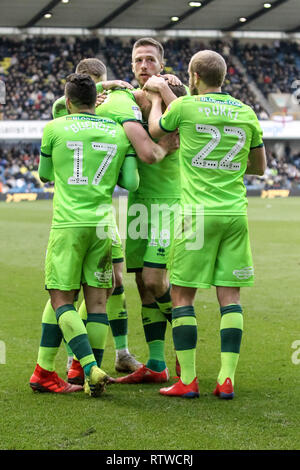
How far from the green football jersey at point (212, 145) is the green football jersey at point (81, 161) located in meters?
0.38

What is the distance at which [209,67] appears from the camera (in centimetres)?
440

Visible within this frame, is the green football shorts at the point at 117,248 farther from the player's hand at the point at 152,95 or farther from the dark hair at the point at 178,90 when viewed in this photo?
the dark hair at the point at 178,90

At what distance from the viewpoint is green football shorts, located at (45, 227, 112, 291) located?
14.3 ft

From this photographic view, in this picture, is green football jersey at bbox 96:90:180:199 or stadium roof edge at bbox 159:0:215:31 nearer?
green football jersey at bbox 96:90:180:199

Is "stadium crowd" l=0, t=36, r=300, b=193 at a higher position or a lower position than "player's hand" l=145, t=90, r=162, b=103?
higher

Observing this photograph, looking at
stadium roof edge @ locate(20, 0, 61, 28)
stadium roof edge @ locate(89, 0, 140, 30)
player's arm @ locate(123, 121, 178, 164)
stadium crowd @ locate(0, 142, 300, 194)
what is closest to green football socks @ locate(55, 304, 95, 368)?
player's arm @ locate(123, 121, 178, 164)

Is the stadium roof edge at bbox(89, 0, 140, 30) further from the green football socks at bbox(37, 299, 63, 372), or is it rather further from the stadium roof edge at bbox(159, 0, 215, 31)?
the green football socks at bbox(37, 299, 63, 372)

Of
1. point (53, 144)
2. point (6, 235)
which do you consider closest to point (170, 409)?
point (53, 144)

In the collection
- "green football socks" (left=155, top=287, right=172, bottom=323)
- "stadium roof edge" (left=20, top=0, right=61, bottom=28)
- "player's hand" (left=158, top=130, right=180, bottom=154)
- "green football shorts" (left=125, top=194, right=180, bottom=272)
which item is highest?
"stadium roof edge" (left=20, top=0, right=61, bottom=28)

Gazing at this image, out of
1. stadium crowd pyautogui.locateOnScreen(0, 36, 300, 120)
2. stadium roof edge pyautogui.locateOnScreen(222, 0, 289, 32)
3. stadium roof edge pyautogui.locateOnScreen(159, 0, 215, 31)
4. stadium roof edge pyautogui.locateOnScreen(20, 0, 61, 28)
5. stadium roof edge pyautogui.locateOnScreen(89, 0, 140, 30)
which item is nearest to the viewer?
stadium roof edge pyautogui.locateOnScreen(20, 0, 61, 28)

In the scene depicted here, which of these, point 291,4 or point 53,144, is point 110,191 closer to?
point 53,144

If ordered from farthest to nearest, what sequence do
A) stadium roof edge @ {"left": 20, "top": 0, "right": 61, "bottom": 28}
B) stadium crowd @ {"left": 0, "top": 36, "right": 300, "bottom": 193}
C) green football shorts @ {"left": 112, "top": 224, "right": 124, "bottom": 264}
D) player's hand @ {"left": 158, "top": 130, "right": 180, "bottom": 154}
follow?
stadium crowd @ {"left": 0, "top": 36, "right": 300, "bottom": 193}
stadium roof edge @ {"left": 20, "top": 0, "right": 61, "bottom": 28}
green football shorts @ {"left": 112, "top": 224, "right": 124, "bottom": 264}
player's hand @ {"left": 158, "top": 130, "right": 180, "bottom": 154}

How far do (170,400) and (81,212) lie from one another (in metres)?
1.26

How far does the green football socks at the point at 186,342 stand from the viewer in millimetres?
4398
